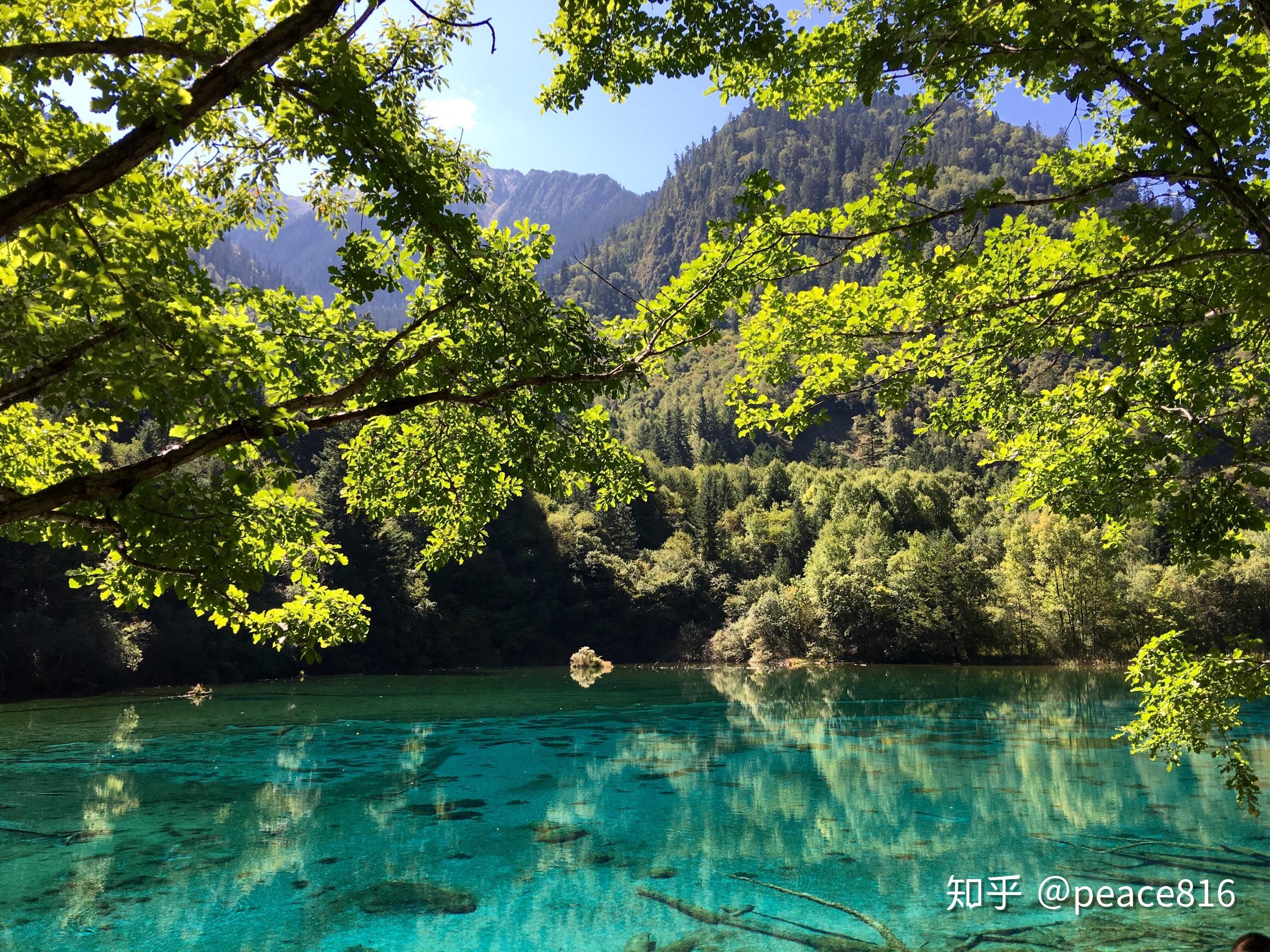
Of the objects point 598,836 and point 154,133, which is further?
point 598,836

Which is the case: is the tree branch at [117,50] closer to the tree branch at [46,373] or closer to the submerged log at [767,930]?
the tree branch at [46,373]

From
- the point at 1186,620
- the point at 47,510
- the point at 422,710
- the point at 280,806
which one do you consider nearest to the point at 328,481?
the point at 422,710

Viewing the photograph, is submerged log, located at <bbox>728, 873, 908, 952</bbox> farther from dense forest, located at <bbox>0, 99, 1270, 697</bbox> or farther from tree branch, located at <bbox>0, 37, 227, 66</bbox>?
dense forest, located at <bbox>0, 99, 1270, 697</bbox>

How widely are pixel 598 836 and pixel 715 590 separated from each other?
62.4 m

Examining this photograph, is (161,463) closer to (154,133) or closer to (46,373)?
(46,373)

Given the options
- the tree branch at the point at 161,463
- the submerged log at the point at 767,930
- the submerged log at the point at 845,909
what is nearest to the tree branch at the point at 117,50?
the tree branch at the point at 161,463

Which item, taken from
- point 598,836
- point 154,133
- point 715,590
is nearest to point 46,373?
point 154,133

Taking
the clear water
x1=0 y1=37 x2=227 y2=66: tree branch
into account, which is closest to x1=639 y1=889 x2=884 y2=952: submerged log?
the clear water

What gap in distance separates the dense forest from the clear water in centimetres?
1167

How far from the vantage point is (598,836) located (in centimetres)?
1178

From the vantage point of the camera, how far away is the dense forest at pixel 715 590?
38625 millimetres

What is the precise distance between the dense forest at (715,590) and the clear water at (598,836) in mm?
11665

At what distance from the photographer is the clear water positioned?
8.23m

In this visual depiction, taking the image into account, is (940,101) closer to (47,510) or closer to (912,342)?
(912,342)
